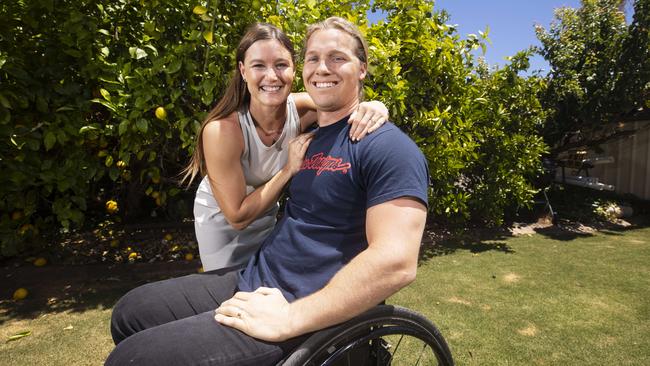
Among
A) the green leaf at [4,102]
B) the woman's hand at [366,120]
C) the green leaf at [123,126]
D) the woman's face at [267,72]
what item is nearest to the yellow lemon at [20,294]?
the green leaf at [4,102]

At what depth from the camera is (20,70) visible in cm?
331

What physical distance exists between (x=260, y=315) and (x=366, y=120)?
→ 81 cm

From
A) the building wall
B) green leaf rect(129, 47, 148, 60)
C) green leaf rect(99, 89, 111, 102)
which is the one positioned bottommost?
the building wall

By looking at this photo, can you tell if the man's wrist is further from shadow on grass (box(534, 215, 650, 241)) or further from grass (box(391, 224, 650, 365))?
shadow on grass (box(534, 215, 650, 241))

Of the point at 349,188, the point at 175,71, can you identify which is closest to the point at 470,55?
the point at 175,71

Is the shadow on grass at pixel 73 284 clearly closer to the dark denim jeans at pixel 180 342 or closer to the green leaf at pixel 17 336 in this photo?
the green leaf at pixel 17 336

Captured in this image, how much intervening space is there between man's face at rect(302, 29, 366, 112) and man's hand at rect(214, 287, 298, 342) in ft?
2.70

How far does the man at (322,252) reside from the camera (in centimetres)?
133

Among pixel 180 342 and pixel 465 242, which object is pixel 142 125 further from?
pixel 465 242

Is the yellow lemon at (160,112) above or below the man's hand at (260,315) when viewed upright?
above

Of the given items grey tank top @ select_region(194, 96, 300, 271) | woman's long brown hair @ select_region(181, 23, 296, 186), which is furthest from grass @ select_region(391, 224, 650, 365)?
woman's long brown hair @ select_region(181, 23, 296, 186)

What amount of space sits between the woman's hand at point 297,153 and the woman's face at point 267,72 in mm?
345

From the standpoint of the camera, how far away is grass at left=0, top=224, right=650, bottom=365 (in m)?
2.94

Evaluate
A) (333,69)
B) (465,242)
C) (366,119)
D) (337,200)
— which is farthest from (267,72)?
(465,242)
